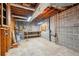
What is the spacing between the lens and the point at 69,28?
4.02m

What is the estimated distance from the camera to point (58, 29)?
497cm

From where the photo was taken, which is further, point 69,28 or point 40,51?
point 69,28

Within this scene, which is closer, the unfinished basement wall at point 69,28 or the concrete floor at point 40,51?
the concrete floor at point 40,51

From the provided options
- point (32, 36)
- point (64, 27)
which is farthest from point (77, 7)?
point (32, 36)

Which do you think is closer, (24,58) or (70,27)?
(24,58)

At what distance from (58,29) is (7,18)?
98.0 inches

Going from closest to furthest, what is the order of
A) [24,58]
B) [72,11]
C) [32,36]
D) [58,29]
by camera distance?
[24,58]
[72,11]
[58,29]
[32,36]

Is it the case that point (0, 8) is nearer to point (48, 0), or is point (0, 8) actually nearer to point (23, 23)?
point (48, 0)

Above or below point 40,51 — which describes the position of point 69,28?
above

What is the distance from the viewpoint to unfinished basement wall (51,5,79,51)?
3.63m

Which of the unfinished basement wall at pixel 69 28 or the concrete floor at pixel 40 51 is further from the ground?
the unfinished basement wall at pixel 69 28

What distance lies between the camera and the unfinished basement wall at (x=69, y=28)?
363 centimetres

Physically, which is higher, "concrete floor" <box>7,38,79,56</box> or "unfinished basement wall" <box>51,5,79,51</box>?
"unfinished basement wall" <box>51,5,79,51</box>

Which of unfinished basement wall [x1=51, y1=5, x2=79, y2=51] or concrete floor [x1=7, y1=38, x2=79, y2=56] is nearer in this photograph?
concrete floor [x1=7, y1=38, x2=79, y2=56]
